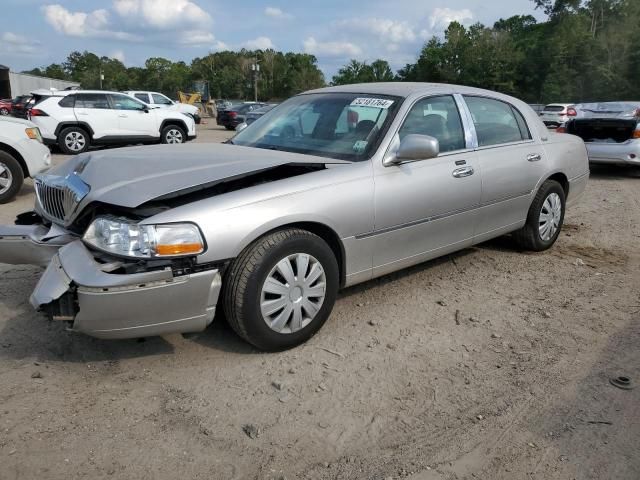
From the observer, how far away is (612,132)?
1043 centimetres

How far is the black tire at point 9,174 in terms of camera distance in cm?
723

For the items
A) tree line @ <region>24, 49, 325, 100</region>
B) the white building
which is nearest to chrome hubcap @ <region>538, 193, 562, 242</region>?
the white building

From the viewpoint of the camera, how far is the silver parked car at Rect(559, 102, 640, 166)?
1007 centimetres

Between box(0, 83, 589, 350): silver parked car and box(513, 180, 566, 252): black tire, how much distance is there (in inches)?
13.3

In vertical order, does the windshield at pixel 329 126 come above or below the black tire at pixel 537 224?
above

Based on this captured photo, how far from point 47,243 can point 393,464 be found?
7.70 feet

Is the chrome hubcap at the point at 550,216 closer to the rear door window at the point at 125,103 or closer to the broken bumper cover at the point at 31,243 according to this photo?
the broken bumper cover at the point at 31,243

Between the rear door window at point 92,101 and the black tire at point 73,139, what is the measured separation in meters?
0.65

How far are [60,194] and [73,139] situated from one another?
11570 millimetres

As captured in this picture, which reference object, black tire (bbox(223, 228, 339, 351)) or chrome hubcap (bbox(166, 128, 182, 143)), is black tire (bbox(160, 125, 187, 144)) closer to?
chrome hubcap (bbox(166, 128, 182, 143))

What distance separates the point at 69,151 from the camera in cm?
1372

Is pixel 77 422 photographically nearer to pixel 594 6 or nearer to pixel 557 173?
pixel 557 173

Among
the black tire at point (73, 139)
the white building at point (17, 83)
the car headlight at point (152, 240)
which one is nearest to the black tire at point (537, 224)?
the car headlight at point (152, 240)

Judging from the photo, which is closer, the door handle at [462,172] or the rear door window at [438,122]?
the rear door window at [438,122]
